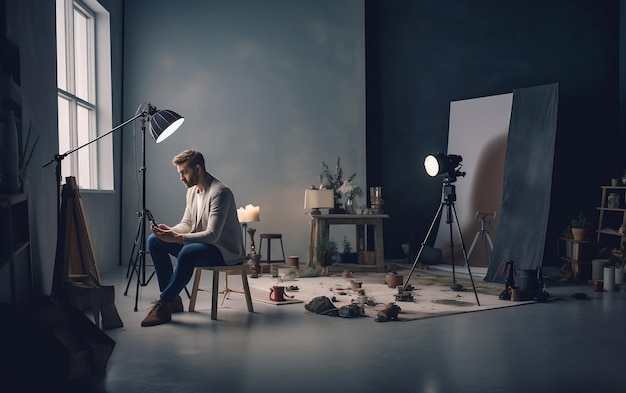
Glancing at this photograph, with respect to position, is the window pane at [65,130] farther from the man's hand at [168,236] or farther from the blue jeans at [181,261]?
the man's hand at [168,236]

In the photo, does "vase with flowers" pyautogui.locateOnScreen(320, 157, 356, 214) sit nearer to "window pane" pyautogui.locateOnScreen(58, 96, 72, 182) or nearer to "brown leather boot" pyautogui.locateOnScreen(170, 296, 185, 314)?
"window pane" pyautogui.locateOnScreen(58, 96, 72, 182)

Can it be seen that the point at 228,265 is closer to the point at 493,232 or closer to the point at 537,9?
the point at 493,232

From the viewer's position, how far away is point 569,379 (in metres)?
2.94

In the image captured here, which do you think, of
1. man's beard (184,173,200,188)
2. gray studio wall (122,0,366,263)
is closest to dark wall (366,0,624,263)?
gray studio wall (122,0,366,263)

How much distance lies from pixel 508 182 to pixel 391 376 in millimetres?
3987

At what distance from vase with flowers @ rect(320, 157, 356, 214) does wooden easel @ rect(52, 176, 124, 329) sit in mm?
3370

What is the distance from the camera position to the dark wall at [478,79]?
7.58m

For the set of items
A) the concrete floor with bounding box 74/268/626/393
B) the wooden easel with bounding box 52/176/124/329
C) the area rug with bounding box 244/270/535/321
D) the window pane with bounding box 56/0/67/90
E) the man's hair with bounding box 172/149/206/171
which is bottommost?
the area rug with bounding box 244/270/535/321

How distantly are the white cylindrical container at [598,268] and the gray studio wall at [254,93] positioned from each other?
2.90 m

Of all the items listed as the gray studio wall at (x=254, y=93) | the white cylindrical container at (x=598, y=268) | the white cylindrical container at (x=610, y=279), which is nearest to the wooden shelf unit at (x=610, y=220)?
the white cylindrical container at (x=598, y=268)

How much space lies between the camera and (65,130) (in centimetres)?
612

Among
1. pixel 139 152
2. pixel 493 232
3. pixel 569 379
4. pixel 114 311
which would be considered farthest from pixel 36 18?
pixel 493 232

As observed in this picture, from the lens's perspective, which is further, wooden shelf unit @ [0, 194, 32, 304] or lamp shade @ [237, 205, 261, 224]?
lamp shade @ [237, 205, 261, 224]

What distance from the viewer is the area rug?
475cm
